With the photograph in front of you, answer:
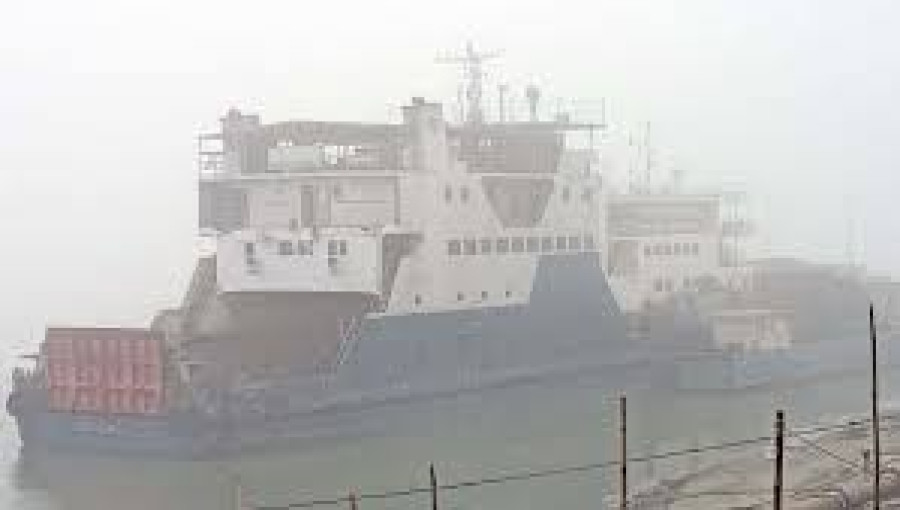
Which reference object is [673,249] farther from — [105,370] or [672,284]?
[105,370]

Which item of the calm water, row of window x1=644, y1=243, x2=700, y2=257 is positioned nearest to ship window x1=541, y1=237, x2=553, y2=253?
the calm water

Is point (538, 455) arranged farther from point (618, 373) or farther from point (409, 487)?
point (618, 373)

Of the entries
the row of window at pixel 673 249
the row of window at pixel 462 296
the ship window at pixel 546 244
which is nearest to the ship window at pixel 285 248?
the row of window at pixel 462 296

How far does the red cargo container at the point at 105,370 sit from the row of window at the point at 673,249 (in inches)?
625

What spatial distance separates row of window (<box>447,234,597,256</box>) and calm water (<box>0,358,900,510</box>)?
336 centimetres

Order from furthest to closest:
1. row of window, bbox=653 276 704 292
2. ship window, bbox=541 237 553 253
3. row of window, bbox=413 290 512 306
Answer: row of window, bbox=653 276 704 292
ship window, bbox=541 237 553 253
row of window, bbox=413 290 512 306

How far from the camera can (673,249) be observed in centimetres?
4016

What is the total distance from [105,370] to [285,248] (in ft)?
16.1

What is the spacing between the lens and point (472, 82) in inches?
1497

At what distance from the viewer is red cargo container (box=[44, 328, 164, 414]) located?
90.0 feet

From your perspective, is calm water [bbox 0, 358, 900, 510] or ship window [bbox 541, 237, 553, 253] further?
ship window [bbox 541, 237, 553, 253]

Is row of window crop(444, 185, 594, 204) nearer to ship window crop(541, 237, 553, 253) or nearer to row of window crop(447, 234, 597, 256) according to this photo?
row of window crop(447, 234, 597, 256)

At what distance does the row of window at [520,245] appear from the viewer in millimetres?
31906

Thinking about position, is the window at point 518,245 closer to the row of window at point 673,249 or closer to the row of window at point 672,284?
the row of window at point 673,249
